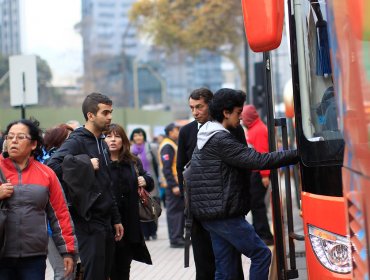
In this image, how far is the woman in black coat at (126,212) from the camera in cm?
814

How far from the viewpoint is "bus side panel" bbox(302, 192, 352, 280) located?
5707 millimetres

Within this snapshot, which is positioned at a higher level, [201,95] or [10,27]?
[10,27]

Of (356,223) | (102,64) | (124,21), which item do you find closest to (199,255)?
(356,223)

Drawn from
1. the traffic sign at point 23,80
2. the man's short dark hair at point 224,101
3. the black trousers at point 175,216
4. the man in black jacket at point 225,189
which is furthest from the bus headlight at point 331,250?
the traffic sign at point 23,80

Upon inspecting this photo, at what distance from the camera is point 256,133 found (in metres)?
13.0

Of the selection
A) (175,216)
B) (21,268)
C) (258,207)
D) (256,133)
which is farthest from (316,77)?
(175,216)

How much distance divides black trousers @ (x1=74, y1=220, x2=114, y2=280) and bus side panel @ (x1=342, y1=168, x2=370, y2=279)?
9.95 ft

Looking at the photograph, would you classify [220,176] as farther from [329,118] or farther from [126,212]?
[126,212]

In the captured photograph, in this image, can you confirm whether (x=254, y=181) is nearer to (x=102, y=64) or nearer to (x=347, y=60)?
(x=347, y=60)

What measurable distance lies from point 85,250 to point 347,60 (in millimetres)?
3385

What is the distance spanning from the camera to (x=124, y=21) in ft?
336

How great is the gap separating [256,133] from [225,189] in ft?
19.9

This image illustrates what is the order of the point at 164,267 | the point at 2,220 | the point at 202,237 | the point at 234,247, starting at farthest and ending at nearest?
the point at 164,267, the point at 202,237, the point at 234,247, the point at 2,220

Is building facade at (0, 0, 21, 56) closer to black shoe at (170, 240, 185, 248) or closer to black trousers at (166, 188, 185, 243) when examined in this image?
black trousers at (166, 188, 185, 243)
